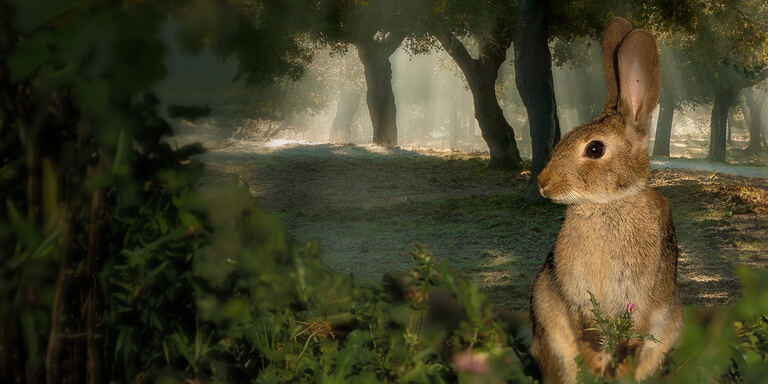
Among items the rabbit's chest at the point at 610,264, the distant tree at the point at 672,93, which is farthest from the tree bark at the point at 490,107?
the rabbit's chest at the point at 610,264

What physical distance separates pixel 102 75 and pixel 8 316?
48cm

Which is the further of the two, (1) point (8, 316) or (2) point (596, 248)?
(2) point (596, 248)

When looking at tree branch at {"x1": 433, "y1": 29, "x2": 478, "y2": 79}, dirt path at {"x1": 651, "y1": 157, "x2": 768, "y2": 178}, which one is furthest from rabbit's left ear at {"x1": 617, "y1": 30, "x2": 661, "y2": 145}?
dirt path at {"x1": 651, "y1": 157, "x2": 768, "y2": 178}

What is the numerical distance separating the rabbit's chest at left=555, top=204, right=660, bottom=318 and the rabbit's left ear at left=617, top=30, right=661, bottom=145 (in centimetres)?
25

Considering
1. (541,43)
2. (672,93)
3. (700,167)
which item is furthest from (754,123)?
(541,43)

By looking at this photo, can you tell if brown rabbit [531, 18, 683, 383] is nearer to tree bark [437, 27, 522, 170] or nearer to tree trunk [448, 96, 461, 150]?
tree bark [437, 27, 522, 170]

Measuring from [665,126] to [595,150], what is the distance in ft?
67.5

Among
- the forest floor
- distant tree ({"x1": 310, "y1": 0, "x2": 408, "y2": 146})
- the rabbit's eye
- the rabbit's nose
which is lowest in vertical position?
the forest floor

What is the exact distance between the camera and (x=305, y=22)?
5602 millimetres

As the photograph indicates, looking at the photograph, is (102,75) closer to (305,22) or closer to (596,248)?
(596,248)

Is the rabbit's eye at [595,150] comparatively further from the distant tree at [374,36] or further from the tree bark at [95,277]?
the distant tree at [374,36]

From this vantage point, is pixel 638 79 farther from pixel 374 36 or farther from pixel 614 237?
pixel 374 36

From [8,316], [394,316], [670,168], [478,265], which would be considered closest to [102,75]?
[8,316]

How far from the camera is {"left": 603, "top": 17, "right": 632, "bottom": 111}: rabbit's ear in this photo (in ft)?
6.42
